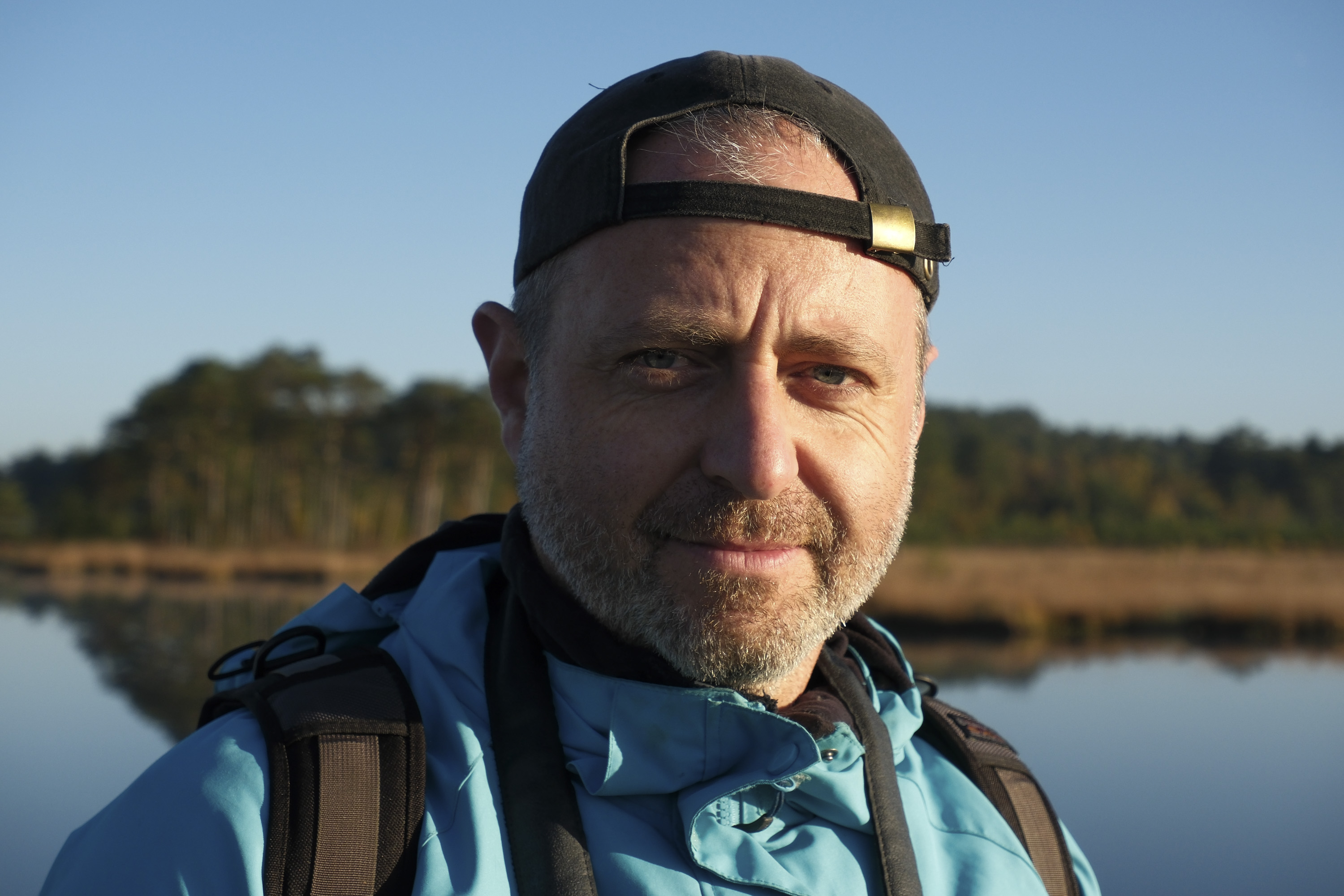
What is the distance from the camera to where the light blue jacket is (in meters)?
1.21

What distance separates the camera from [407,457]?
160ft

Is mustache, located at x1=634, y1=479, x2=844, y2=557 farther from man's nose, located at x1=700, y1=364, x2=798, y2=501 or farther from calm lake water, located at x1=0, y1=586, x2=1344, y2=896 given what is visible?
calm lake water, located at x1=0, y1=586, x2=1344, y2=896

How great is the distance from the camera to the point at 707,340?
148 centimetres

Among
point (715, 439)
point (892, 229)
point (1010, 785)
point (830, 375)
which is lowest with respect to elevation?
point (1010, 785)

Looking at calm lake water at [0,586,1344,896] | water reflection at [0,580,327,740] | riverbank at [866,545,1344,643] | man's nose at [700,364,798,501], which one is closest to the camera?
man's nose at [700,364,798,501]

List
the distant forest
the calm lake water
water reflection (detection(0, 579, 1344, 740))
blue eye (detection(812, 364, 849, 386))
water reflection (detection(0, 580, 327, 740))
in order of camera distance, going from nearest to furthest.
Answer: blue eye (detection(812, 364, 849, 386)), the calm lake water, water reflection (detection(0, 580, 327, 740)), water reflection (detection(0, 579, 1344, 740)), the distant forest

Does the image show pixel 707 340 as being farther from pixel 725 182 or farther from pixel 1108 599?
pixel 1108 599

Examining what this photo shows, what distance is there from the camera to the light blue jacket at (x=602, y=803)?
1.21 m

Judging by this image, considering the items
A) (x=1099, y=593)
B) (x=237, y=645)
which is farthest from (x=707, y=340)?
(x=1099, y=593)

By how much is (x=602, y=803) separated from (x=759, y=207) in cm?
93

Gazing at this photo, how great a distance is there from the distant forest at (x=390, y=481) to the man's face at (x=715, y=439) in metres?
36.7

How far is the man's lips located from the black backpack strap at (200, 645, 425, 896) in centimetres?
46

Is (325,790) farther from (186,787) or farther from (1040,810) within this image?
(1040,810)

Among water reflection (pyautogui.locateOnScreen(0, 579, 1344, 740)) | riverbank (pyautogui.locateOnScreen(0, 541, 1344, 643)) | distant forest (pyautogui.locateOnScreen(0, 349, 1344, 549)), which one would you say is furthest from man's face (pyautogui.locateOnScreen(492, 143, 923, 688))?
distant forest (pyautogui.locateOnScreen(0, 349, 1344, 549))
